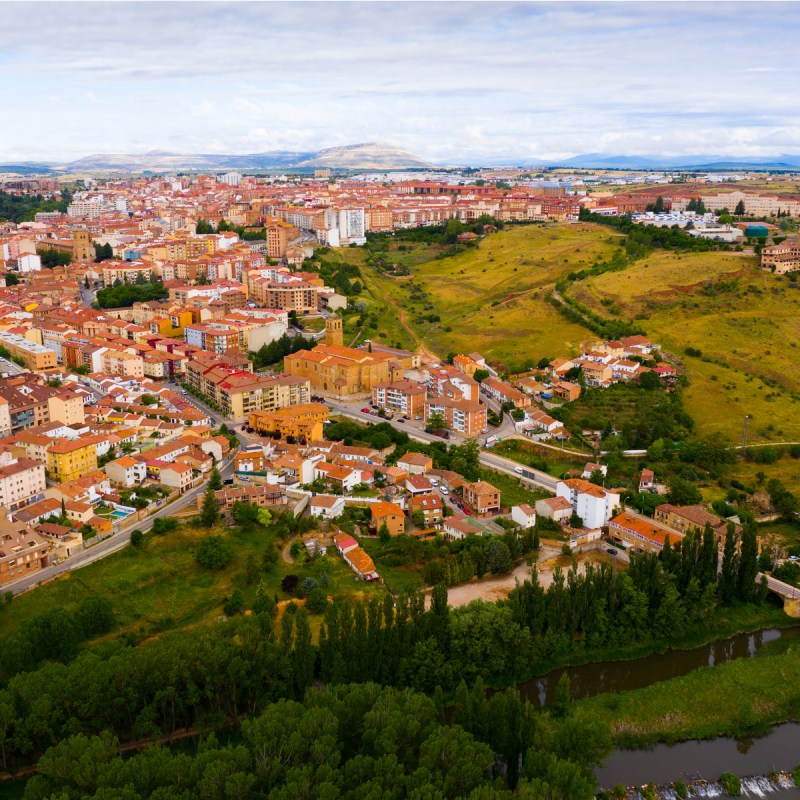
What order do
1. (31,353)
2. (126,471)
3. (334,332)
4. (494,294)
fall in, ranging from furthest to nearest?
1. (494,294)
2. (334,332)
3. (31,353)
4. (126,471)

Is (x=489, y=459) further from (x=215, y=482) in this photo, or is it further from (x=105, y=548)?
(x=105, y=548)

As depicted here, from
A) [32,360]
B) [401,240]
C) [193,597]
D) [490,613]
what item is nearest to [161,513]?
[193,597]

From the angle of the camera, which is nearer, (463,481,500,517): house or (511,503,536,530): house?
(511,503,536,530): house

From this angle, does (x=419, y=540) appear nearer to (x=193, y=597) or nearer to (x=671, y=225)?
(x=193, y=597)

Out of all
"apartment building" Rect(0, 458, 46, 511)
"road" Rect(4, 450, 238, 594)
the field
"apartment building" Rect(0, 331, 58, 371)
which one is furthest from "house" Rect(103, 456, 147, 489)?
the field

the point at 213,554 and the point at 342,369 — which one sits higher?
the point at 342,369

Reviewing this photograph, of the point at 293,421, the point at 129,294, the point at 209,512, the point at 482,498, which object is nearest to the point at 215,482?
the point at 209,512

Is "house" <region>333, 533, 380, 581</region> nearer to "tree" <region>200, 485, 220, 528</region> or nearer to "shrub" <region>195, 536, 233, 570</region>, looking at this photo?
"shrub" <region>195, 536, 233, 570</region>
